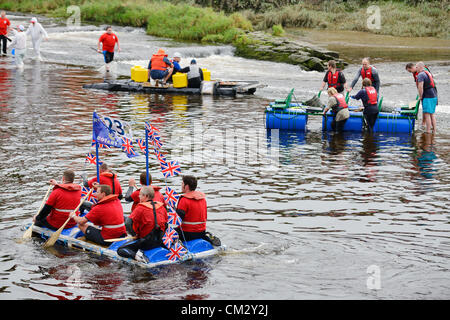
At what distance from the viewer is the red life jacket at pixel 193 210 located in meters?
10.5

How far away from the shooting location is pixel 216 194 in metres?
14.1

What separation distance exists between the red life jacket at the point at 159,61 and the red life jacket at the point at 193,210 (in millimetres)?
15895

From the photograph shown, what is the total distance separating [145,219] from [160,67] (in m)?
16.7

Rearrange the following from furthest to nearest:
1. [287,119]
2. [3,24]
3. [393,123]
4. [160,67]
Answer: [3,24] → [160,67] → [287,119] → [393,123]

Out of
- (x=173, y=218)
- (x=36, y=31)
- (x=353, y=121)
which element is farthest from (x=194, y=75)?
(x=173, y=218)

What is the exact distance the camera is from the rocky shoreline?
118ft

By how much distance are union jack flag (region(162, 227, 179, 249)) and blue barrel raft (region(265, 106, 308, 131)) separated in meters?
10.8

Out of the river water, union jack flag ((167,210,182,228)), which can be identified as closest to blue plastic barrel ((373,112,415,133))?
the river water

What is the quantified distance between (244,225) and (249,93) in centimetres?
1596

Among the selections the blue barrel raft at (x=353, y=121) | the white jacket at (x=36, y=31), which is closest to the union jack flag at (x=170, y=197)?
the blue barrel raft at (x=353, y=121)

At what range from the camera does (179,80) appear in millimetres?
26375

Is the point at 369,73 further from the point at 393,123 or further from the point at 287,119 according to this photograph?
the point at 287,119
